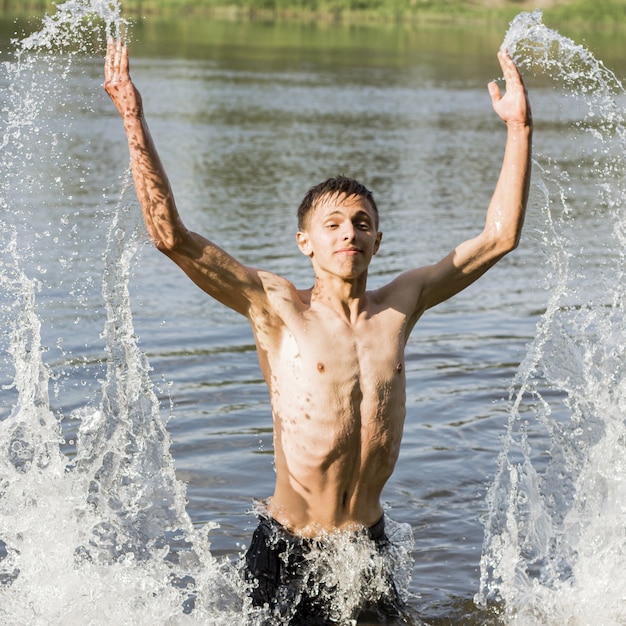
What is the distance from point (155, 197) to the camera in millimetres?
4227

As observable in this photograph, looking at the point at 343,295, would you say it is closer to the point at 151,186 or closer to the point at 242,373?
the point at 151,186

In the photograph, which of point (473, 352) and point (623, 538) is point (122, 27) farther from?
point (473, 352)

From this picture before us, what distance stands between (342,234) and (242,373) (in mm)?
4466

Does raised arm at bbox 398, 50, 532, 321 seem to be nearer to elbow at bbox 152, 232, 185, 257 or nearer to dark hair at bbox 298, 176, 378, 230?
dark hair at bbox 298, 176, 378, 230

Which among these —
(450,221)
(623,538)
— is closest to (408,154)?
(450,221)

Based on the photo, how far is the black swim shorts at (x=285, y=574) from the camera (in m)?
4.62

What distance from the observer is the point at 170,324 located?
994cm

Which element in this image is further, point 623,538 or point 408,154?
point 408,154

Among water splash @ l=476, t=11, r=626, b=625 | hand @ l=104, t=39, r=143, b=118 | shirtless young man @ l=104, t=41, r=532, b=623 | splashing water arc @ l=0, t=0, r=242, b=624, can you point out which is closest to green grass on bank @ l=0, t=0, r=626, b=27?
water splash @ l=476, t=11, r=626, b=625

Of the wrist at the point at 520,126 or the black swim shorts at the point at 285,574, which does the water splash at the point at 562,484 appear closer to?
the wrist at the point at 520,126

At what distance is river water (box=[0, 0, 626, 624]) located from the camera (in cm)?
531

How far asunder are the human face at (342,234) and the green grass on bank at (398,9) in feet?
181

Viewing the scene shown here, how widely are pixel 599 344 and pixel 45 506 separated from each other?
341cm

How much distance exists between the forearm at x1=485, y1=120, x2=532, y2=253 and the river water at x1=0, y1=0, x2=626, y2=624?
563 mm
